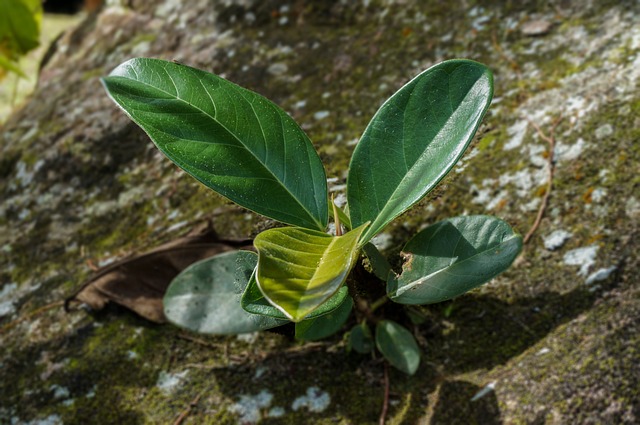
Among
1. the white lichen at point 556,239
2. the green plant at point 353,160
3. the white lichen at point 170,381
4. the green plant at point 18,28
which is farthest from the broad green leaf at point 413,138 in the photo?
the green plant at point 18,28

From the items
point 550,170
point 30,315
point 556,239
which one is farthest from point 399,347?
point 30,315

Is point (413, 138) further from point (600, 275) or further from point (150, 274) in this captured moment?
point (150, 274)

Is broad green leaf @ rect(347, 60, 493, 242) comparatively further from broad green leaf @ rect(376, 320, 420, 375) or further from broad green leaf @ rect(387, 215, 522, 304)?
broad green leaf @ rect(376, 320, 420, 375)

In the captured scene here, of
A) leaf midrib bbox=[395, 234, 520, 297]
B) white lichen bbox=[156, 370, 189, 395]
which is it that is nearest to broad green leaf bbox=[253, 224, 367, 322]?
leaf midrib bbox=[395, 234, 520, 297]

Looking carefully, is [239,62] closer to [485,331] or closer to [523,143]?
[523,143]

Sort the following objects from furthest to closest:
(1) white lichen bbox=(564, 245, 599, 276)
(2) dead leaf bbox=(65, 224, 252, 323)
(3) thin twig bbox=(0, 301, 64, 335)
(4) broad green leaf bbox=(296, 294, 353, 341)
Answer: (3) thin twig bbox=(0, 301, 64, 335)
(2) dead leaf bbox=(65, 224, 252, 323)
(1) white lichen bbox=(564, 245, 599, 276)
(4) broad green leaf bbox=(296, 294, 353, 341)

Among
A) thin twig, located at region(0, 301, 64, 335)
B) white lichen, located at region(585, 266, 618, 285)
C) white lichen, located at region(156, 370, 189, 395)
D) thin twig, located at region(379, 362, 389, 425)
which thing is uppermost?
thin twig, located at region(0, 301, 64, 335)

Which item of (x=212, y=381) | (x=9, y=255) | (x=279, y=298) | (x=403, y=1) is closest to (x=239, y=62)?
(x=403, y=1)
